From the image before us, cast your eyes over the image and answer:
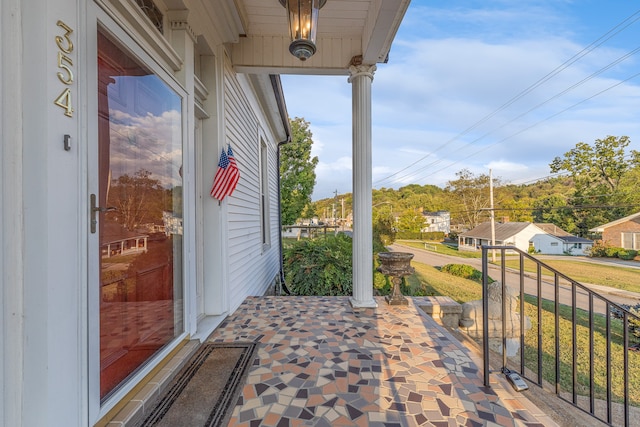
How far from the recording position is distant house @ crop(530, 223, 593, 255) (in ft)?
94.8

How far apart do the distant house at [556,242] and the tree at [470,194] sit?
6151 mm

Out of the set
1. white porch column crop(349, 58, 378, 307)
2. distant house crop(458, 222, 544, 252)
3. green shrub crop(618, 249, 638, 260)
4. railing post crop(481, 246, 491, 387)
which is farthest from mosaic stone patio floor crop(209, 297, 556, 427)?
green shrub crop(618, 249, 638, 260)

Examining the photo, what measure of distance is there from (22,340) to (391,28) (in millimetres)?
3437

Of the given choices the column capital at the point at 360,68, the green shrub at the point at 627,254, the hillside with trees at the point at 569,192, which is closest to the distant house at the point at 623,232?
the green shrub at the point at 627,254

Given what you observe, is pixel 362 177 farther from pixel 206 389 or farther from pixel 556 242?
pixel 556 242

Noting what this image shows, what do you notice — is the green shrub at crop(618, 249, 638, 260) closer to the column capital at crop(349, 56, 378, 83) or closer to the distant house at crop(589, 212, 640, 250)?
the distant house at crop(589, 212, 640, 250)

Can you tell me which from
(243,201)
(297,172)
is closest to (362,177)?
(243,201)

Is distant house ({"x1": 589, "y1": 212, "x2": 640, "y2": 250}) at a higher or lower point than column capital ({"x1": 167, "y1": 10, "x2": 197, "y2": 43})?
lower

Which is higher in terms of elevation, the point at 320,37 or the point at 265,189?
the point at 320,37

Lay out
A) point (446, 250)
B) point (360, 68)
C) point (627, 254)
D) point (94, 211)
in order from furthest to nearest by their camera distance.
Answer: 1. point (446, 250)
2. point (627, 254)
3. point (360, 68)
4. point (94, 211)

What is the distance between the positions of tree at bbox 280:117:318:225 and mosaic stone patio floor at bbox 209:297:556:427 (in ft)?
30.0

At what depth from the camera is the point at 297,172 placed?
12.9 m

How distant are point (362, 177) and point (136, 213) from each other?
244 cm

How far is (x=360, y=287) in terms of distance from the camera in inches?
133
